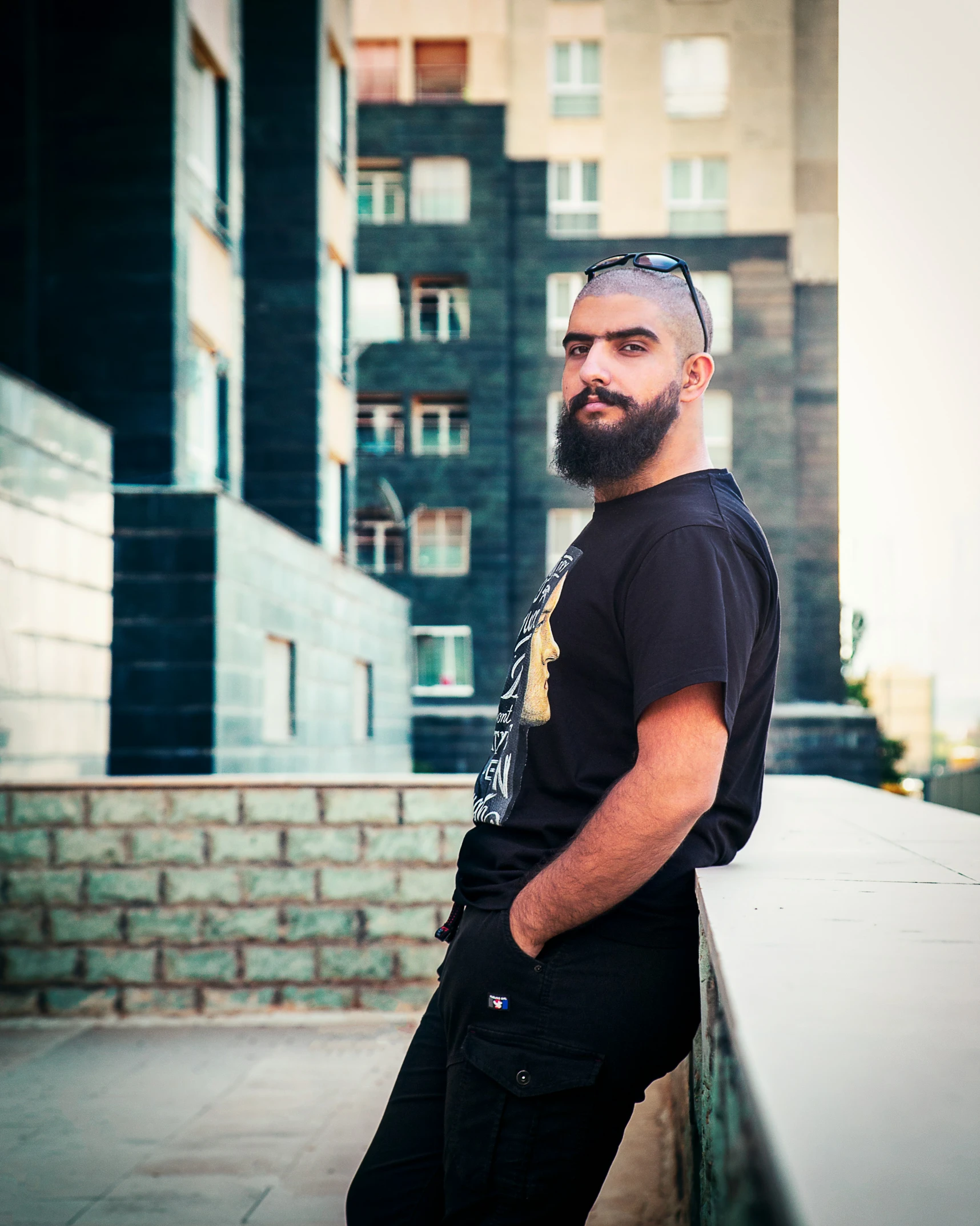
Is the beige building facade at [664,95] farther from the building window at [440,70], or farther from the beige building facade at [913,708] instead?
the beige building facade at [913,708]

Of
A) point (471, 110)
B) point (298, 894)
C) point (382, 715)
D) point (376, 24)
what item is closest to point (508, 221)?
point (471, 110)

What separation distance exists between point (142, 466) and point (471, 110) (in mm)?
24962

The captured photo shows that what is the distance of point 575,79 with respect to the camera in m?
32.8

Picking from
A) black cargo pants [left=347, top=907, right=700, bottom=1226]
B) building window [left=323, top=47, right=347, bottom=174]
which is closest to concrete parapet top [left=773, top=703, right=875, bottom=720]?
building window [left=323, top=47, right=347, bottom=174]

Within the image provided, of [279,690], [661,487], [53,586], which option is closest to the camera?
[661,487]

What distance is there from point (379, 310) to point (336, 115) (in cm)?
1477

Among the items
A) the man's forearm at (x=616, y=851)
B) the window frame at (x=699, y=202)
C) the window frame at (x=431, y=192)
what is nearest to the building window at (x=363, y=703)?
the man's forearm at (x=616, y=851)

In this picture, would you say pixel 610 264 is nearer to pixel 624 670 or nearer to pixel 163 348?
pixel 624 670

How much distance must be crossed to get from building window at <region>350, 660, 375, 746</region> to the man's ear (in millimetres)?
15008

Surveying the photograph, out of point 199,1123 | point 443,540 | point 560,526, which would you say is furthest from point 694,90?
point 199,1123

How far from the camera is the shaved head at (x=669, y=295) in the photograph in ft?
7.15

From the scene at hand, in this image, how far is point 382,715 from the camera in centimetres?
1931

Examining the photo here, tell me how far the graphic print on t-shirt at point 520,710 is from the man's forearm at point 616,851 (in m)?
0.18

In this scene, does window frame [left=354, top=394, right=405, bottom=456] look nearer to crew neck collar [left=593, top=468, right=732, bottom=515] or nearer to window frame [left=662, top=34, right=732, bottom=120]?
window frame [left=662, top=34, right=732, bottom=120]
